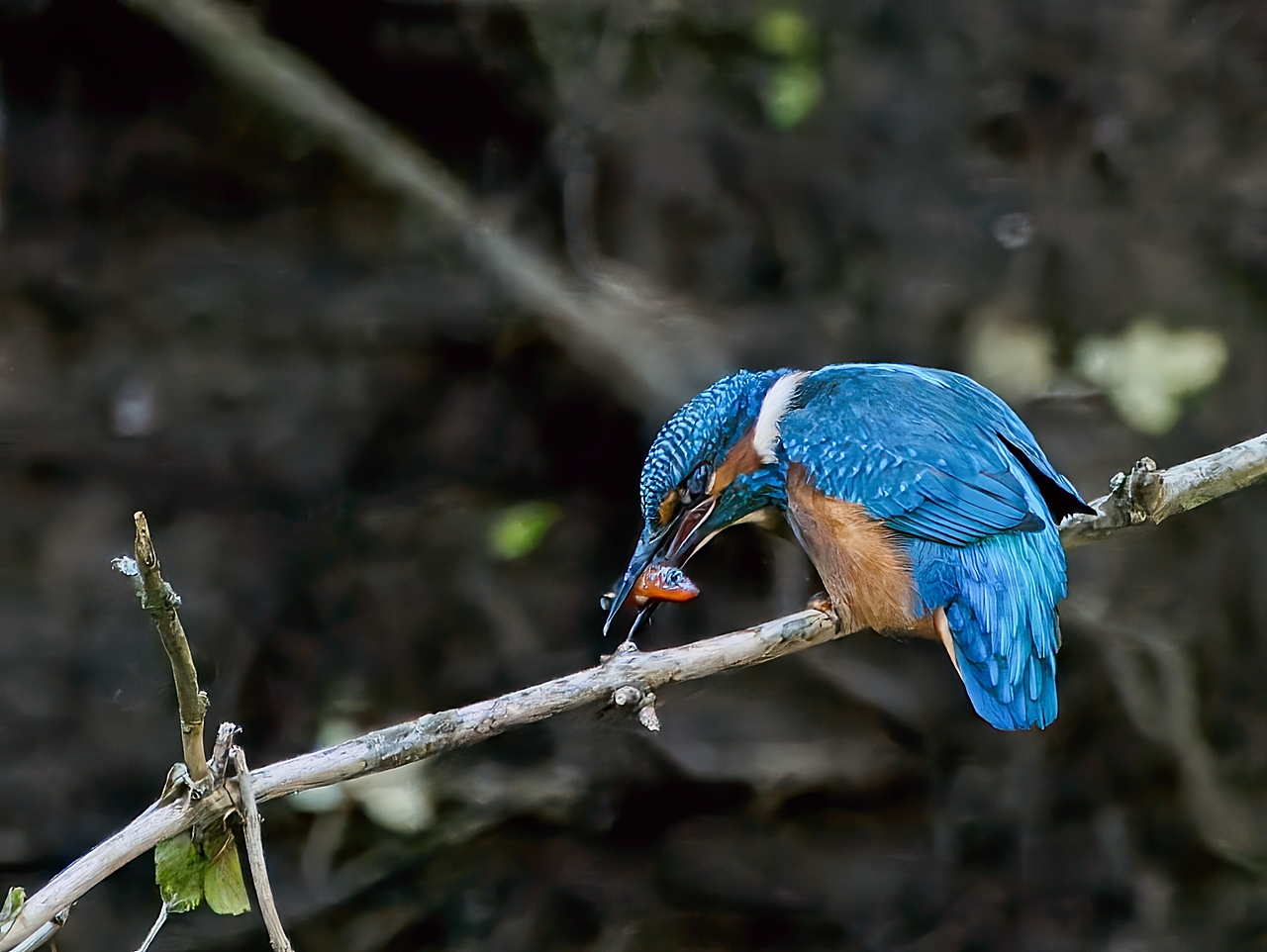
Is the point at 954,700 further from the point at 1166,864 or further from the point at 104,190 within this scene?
the point at 104,190

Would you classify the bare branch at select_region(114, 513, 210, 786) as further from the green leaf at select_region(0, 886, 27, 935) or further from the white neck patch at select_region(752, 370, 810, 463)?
the white neck patch at select_region(752, 370, 810, 463)

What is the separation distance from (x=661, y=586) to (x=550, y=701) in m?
0.39


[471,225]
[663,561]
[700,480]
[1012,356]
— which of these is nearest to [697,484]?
[700,480]

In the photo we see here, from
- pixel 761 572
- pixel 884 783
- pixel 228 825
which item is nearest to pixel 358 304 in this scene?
pixel 761 572

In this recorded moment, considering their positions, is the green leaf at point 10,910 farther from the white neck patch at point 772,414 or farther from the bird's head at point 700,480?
the white neck patch at point 772,414

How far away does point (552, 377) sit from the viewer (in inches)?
73.9

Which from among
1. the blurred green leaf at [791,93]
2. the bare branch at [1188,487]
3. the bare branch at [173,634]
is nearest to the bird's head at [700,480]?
the bare branch at [1188,487]

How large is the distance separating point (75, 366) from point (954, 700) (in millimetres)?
1759

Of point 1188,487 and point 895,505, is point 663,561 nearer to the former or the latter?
point 895,505

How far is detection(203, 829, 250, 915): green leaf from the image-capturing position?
90 cm

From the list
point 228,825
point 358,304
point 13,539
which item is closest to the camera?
point 228,825

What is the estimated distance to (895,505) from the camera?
4.76ft

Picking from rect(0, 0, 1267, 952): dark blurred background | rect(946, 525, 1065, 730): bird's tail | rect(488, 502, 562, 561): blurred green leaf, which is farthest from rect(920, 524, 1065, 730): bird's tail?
rect(488, 502, 562, 561): blurred green leaf

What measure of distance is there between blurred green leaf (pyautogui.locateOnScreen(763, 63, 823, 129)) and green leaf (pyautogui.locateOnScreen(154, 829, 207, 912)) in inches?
64.1
